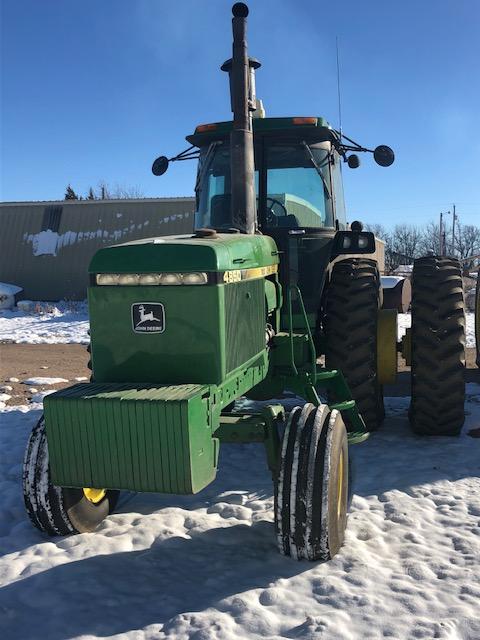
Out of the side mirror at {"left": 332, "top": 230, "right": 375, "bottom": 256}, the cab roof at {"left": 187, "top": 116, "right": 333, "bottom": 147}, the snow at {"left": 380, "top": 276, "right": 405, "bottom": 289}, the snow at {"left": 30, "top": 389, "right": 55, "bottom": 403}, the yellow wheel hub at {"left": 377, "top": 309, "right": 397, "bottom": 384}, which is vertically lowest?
the snow at {"left": 30, "top": 389, "right": 55, "bottom": 403}

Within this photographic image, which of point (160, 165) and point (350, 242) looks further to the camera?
point (160, 165)

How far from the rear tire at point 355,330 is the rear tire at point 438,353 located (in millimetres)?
419

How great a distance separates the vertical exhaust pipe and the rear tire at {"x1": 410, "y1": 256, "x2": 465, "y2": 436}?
191 cm

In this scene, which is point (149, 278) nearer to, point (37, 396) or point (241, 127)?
point (241, 127)

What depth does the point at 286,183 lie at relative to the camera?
17.6 feet

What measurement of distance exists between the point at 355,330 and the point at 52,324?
478 inches

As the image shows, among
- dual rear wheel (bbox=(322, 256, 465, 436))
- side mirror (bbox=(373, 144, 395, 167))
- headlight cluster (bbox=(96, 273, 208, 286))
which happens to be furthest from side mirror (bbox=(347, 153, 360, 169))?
headlight cluster (bbox=(96, 273, 208, 286))

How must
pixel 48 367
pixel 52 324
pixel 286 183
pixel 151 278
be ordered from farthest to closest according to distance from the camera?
pixel 52 324
pixel 48 367
pixel 286 183
pixel 151 278

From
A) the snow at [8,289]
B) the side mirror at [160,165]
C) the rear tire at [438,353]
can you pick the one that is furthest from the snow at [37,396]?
the snow at [8,289]

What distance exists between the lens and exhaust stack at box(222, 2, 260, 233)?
4.33 metres

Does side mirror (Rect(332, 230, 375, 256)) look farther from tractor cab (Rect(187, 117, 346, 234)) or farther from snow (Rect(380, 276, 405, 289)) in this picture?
snow (Rect(380, 276, 405, 289))

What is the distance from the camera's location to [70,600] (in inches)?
115

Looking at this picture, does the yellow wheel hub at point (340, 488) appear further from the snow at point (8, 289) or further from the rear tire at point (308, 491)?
the snow at point (8, 289)

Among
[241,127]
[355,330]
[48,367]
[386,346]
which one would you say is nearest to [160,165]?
[241,127]
